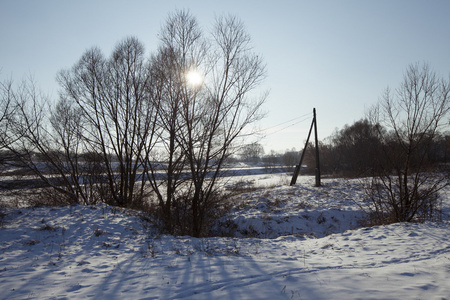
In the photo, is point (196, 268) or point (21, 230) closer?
point (196, 268)

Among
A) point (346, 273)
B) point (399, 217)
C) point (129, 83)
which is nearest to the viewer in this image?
point (346, 273)

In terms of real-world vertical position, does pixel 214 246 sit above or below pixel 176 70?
below

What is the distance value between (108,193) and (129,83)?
578 centimetres

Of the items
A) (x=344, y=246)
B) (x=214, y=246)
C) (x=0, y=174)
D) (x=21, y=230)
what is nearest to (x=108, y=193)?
(x=0, y=174)

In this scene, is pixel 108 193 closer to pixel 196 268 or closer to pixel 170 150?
pixel 170 150

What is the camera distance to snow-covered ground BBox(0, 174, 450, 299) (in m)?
4.11

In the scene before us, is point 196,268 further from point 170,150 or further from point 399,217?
point 399,217

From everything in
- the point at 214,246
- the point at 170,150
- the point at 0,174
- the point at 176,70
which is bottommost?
the point at 214,246

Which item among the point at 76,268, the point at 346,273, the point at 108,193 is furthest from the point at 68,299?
the point at 108,193

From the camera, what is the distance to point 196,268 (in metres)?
5.21

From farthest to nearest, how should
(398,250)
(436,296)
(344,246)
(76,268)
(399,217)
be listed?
(399,217)
(344,246)
(398,250)
(76,268)
(436,296)

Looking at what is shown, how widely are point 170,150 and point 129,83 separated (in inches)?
192

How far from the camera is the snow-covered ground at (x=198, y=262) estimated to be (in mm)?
4113

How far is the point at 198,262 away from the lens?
5.62 meters
